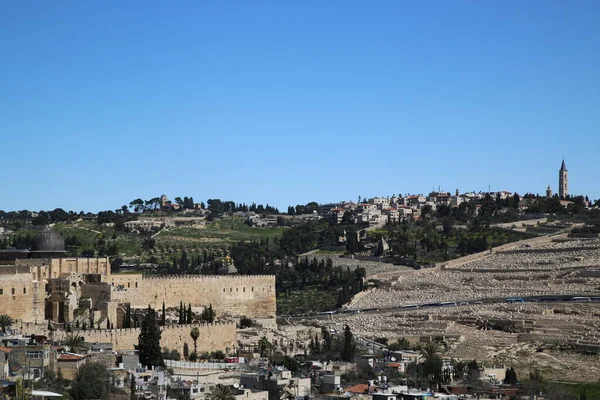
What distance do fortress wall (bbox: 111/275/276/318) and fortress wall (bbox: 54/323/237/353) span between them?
367 centimetres

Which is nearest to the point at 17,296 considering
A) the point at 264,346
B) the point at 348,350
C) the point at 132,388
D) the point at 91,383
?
the point at 264,346

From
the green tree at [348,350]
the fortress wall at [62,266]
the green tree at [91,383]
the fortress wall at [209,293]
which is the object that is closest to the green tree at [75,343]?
the green tree at [91,383]

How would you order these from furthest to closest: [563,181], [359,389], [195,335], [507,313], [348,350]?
1. [563,181]
2. [507,313]
3. [348,350]
4. [195,335]
5. [359,389]

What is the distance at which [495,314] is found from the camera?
66.9 meters

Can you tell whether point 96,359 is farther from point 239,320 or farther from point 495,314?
point 495,314

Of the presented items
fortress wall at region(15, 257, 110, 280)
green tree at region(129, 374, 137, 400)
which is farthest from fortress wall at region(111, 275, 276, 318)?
green tree at region(129, 374, 137, 400)

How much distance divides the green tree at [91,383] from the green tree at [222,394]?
110 inches

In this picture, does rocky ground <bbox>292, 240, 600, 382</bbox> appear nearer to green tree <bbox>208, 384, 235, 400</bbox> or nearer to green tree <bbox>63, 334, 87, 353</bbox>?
green tree <bbox>63, 334, 87, 353</bbox>

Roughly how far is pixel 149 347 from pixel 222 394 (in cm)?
682

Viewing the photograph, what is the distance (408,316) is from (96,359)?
2988 cm

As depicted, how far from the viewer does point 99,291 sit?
159 ft

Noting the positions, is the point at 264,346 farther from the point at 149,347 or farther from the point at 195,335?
the point at 149,347

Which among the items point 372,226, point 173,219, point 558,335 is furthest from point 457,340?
point 173,219

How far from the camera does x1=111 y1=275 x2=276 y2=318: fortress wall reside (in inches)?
2028
